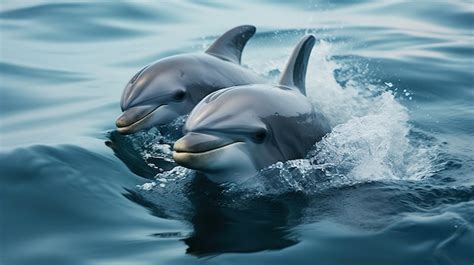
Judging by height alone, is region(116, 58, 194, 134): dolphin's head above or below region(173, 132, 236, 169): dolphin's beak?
above

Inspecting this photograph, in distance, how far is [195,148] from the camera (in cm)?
624

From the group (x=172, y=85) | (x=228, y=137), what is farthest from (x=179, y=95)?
(x=228, y=137)

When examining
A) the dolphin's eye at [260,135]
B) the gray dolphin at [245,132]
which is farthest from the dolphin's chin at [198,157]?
the dolphin's eye at [260,135]

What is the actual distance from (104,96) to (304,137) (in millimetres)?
4417

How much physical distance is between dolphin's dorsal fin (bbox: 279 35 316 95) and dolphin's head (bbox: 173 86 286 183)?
2.93 ft

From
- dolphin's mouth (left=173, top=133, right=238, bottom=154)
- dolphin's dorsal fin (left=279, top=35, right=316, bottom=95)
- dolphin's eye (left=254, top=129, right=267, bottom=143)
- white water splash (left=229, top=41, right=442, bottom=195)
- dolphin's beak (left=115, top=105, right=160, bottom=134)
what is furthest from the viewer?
dolphin's beak (left=115, top=105, right=160, bottom=134)

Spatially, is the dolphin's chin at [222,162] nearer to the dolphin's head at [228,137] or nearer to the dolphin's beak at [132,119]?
the dolphin's head at [228,137]

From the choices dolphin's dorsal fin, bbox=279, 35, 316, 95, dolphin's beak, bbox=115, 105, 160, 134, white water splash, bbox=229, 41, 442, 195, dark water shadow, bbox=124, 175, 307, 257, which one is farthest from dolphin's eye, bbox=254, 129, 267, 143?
dolphin's beak, bbox=115, 105, 160, 134

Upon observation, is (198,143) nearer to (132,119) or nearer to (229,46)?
(132,119)

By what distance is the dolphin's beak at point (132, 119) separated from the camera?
786 centimetres

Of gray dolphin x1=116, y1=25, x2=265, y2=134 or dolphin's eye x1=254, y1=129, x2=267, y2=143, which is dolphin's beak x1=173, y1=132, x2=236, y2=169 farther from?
gray dolphin x1=116, y1=25, x2=265, y2=134

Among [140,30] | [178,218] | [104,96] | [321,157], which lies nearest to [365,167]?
[321,157]

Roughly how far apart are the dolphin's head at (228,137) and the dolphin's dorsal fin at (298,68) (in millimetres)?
892

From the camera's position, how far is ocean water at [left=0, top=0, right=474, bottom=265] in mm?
5809
